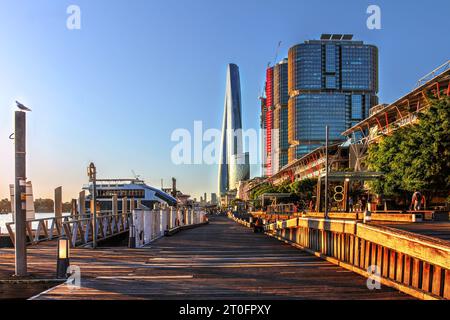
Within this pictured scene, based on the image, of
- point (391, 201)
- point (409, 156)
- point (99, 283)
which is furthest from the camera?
point (391, 201)

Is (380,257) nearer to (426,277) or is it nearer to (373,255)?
(373,255)

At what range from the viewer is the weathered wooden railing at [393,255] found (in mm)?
7920

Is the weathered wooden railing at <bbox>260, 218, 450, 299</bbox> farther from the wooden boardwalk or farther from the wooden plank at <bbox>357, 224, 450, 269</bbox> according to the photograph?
the wooden boardwalk

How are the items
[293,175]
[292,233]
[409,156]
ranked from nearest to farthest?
[292,233], [409,156], [293,175]

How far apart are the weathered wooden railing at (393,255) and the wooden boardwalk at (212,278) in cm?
31

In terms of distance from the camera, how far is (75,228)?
2070 cm

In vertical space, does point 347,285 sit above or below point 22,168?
below

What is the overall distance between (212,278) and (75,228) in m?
11.3

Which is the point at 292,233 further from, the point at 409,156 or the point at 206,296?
the point at 409,156

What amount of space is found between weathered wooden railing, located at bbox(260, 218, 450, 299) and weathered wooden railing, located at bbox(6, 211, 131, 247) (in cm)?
1053

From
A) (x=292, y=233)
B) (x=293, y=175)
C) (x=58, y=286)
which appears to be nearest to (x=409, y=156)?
(x=292, y=233)

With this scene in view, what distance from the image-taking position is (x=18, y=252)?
11.8 meters

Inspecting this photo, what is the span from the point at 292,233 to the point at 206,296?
13313 millimetres
